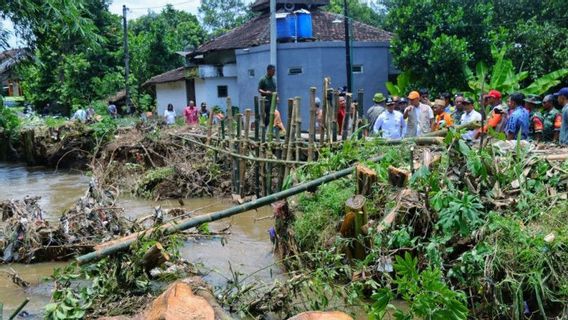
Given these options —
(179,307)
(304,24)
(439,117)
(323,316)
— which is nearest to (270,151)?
(439,117)

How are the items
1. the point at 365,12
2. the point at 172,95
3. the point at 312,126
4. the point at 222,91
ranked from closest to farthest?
1. the point at 312,126
2. the point at 222,91
3. the point at 172,95
4. the point at 365,12

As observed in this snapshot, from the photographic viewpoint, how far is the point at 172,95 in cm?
2933

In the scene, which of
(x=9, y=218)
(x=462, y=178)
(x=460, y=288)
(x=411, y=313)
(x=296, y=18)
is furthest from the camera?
(x=296, y=18)

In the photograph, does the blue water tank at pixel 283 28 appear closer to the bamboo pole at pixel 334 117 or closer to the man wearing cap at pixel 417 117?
the man wearing cap at pixel 417 117

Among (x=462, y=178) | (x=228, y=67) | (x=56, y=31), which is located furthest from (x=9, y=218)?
(x=228, y=67)

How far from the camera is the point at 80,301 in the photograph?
5133 millimetres

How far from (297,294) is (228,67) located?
19723mm

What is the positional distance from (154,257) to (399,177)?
2.50m

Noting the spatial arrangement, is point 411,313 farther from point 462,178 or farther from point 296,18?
point 296,18

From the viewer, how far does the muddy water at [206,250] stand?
6.47m

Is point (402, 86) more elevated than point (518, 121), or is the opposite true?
point (402, 86)

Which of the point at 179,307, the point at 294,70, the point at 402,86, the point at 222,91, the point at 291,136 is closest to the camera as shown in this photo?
the point at 179,307

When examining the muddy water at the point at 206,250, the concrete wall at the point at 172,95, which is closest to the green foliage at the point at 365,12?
the concrete wall at the point at 172,95

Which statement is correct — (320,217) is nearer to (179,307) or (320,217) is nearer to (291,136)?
(179,307)
